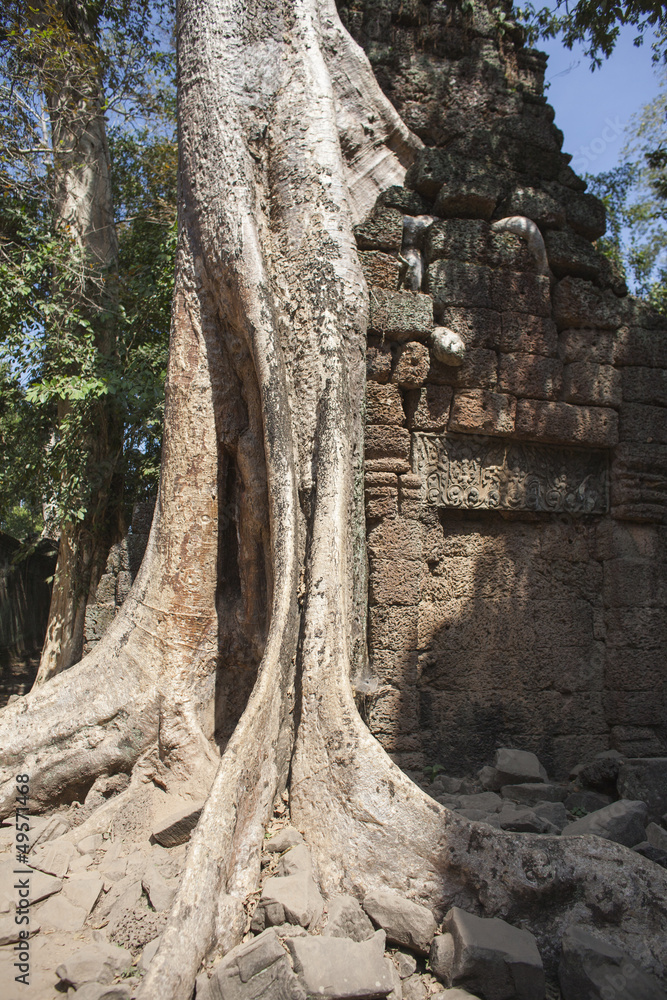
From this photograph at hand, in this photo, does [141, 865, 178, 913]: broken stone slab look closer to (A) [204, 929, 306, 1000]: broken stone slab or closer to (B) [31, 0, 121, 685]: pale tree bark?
(A) [204, 929, 306, 1000]: broken stone slab

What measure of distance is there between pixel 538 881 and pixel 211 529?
1.75 meters

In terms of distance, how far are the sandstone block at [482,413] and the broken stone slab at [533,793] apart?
5.71ft

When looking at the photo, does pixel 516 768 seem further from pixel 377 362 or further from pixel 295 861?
pixel 377 362

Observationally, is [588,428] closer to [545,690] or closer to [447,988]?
[545,690]

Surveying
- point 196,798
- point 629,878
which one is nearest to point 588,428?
point 629,878

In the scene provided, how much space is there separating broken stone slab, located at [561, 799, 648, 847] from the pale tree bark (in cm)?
387

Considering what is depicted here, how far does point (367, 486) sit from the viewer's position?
335 centimetres

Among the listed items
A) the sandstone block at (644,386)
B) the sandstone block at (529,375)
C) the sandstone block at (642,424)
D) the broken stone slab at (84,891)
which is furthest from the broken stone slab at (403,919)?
the sandstone block at (644,386)

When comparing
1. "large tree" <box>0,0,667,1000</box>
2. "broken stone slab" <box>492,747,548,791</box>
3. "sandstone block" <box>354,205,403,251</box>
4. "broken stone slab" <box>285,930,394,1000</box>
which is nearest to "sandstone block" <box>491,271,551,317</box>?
"sandstone block" <box>354,205,403,251</box>

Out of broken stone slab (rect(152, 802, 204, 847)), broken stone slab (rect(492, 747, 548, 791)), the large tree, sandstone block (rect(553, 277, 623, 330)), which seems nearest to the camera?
the large tree

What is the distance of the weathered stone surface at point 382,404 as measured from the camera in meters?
3.40

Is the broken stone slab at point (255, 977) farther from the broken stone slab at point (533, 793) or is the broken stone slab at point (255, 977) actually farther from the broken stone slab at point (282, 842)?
the broken stone slab at point (533, 793)

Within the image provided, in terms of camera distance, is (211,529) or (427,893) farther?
(211,529)

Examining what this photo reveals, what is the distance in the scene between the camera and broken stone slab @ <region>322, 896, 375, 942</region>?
174 cm
